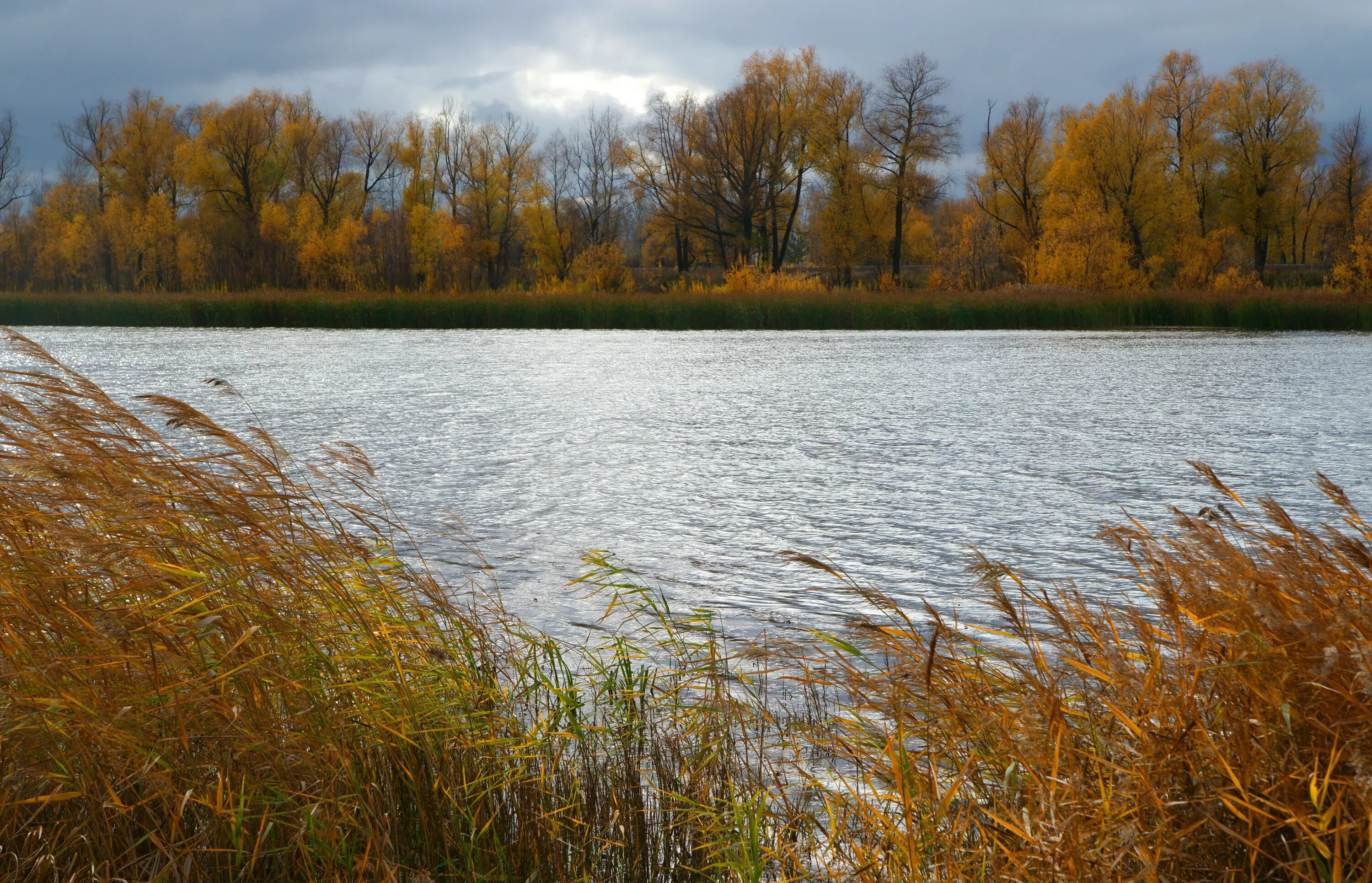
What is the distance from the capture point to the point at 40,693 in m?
2.03

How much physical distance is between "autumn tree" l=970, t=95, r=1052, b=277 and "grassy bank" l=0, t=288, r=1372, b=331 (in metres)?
19.5

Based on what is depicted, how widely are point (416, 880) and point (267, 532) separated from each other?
36.2 inches

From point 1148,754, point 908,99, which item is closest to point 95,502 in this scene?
point 1148,754

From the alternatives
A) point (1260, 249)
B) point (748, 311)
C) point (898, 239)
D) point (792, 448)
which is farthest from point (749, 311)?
point (1260, 249)

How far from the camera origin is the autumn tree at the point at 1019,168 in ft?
149

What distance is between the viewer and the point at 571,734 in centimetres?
241

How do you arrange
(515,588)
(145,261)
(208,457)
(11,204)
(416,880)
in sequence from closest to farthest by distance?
(416,880) < (208,457) < (515,588) < (145,261) < (11,204)

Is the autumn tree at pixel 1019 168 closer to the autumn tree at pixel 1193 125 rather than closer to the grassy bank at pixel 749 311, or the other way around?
the autumn tree at pixel 1193 125

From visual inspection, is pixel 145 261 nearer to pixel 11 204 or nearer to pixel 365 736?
pixel 11 204

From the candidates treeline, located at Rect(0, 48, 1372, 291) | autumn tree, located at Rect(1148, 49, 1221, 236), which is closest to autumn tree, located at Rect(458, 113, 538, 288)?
treeline, located at Rect(0, 48, 1372, 291)

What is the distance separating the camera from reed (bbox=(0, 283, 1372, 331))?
2384cm

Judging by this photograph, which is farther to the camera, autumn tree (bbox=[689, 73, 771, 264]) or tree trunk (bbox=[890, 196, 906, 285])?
tree trunk (bbox=[890, 196, 906, 285])

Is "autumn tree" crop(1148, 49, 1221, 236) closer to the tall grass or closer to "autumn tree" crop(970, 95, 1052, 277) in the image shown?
"autumn tree" crop(970, 95, 1052, 277)

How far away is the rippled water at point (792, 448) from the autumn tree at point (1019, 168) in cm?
3147
